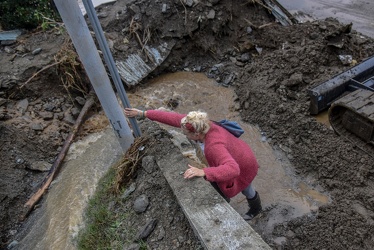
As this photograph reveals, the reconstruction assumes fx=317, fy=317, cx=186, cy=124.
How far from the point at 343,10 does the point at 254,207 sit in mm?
7683

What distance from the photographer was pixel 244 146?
368cm

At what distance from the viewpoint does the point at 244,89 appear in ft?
23.3

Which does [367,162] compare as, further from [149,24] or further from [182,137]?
[149,24]

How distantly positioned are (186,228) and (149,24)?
6.03 meters

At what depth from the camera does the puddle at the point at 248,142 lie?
4.72 meters

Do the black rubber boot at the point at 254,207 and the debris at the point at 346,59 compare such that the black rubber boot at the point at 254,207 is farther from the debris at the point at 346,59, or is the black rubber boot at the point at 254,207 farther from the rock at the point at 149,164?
the debris at the point at 346,59

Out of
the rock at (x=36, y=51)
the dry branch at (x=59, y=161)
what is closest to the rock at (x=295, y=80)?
the dry branch at (x=59, y=161)

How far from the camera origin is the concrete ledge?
2.78 m

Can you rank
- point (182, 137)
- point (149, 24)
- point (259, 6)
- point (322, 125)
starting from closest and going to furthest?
point (182, 137), point (322, 125), point (149, 24), point (259, 6)

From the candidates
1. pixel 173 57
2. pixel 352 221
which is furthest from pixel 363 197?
pixel 173 57

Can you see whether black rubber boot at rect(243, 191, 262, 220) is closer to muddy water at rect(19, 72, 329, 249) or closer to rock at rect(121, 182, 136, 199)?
muddy water at rect(19, 72, 329, 249)

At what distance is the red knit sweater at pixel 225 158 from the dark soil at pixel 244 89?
679 mm

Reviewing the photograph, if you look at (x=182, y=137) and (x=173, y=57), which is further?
(x=173, y=57)

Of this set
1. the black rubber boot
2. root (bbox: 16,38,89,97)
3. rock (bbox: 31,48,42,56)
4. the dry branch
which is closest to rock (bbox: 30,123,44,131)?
the dry branch
